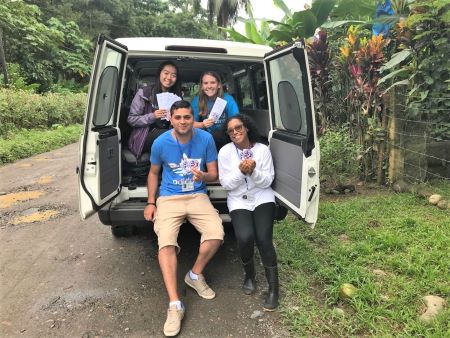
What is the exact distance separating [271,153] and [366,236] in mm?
1294

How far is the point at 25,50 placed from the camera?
16.5 m

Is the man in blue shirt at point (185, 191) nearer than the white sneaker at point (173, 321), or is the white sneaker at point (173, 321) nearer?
the white sneaker at point (173, 321)

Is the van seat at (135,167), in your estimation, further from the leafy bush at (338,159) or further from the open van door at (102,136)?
the leafy bush at (338,159)

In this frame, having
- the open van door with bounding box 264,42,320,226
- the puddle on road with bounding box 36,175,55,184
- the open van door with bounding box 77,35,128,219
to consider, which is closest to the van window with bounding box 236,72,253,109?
the open van door with bounding box 264,42,320,226

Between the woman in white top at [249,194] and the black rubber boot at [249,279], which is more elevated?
the woman in white top at [249,194]

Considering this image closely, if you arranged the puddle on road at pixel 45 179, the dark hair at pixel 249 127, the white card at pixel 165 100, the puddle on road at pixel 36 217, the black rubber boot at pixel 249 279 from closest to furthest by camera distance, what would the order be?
1. the black rubber boot at pixel 249 279
2. the dark hair at pixel 249 127
3. the white card at pixel 165 100
4. the puddle on road at pixel 36 217
5. the puddle on road at pixel 45 179

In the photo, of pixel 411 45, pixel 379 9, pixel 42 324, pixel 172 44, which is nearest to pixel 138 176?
pixel 172 44

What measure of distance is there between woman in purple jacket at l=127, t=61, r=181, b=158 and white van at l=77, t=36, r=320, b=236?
0.11 meters

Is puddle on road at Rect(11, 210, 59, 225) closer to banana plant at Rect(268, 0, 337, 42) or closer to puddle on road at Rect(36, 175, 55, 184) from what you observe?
puddle on road at Rect(36, 175, 55, 184)

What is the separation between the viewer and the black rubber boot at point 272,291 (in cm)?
299

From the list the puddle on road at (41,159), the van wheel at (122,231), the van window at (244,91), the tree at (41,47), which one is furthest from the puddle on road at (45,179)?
the tree at (41,47)

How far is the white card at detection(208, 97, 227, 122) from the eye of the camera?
388 centimetres

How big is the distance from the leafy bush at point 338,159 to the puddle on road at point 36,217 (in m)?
3.84

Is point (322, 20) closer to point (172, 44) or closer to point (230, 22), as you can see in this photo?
point (172, 44)
